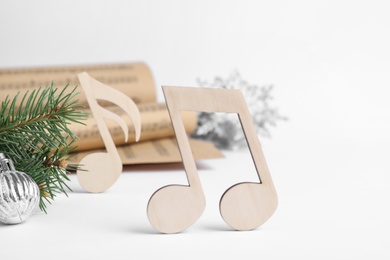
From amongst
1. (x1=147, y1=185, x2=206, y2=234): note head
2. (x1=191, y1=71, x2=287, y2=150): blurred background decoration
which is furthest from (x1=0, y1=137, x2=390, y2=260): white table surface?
(x1=191, y1=71, x2=287, y2=150): blurred background decoration

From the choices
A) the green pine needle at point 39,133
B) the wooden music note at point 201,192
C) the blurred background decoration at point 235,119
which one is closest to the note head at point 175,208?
the wooden music note at point 201,192

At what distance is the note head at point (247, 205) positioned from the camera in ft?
3.20

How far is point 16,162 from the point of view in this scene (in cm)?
106

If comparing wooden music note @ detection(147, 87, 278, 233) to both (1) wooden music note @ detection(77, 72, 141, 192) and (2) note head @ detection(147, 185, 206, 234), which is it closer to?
(2) note head @ detection(147, 185, 206, 234)

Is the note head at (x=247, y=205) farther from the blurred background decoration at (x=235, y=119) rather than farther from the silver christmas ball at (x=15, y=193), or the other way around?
the blurred background decoration at (x=235, y=119)

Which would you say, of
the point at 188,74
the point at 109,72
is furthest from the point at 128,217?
the point at 188,74

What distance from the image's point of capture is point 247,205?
38.7 inches

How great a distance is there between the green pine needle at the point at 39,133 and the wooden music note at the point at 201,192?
149 millimetres

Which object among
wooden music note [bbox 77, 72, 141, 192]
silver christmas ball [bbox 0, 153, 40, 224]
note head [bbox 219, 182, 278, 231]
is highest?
wooden music note [bbox 77, 72, 141, 192]

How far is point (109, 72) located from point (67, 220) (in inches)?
32.7

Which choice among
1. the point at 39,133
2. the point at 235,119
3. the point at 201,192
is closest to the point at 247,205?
the point at 201,192

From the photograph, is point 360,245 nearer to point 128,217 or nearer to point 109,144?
point 128,217

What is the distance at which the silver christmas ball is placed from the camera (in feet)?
3.26

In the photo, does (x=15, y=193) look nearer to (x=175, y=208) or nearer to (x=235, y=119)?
(x=175, y=208)
